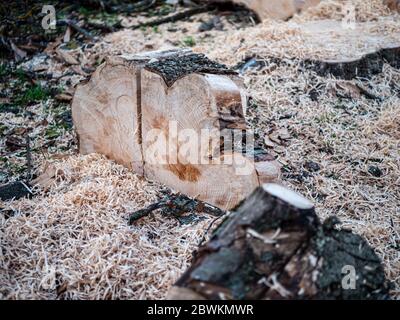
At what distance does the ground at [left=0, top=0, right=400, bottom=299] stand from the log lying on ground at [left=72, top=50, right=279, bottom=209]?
0.56ft

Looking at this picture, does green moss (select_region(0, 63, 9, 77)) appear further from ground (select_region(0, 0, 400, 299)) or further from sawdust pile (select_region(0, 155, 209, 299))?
sawdust pile (select_region(0, 155, 209, 299))

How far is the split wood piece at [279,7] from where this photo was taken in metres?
5.61

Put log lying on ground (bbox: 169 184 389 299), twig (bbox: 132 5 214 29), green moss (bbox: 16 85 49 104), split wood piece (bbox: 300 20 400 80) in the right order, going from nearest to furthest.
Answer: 1. log lying on ground (bbox: 169 184 389 299)
2. split wood piece (bbox: 300 20 400 80)
3. green moss (bbox: 16 85 49 104)
4. twig (bbox: 132 5 214 29)

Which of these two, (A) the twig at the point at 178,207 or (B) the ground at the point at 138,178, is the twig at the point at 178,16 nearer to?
(B) the ground at the point at 138,178

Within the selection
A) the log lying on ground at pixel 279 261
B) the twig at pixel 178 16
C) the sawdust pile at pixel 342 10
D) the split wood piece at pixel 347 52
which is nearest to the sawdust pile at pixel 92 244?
the log lying on ground at pixel 279 261

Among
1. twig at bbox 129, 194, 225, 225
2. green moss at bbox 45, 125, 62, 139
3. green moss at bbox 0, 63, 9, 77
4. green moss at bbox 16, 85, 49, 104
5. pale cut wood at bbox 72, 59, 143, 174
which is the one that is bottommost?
green moss at bbox 45, 125, 62, 139

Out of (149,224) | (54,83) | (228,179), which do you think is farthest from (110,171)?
(54,83)

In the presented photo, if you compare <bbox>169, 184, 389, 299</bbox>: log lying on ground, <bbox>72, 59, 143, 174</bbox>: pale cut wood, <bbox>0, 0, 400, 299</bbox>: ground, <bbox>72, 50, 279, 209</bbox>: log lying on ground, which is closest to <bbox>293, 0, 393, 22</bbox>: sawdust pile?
<bbox>0, 0, 400, 299</bbox>: ground

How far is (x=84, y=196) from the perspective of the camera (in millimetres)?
2637

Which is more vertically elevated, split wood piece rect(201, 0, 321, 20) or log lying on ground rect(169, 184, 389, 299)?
split wood piece rect(201, 0, 321, 20)

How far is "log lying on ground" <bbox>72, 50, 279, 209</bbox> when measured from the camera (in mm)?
2469

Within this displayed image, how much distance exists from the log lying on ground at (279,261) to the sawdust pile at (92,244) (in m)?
0.47
